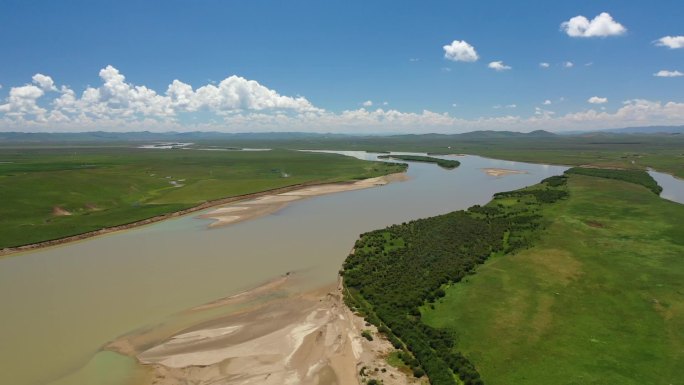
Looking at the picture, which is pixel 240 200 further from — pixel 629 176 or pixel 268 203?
pixel 629 176

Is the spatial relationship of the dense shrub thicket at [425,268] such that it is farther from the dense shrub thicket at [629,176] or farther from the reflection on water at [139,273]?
the dense shrub thicket at [629,176]

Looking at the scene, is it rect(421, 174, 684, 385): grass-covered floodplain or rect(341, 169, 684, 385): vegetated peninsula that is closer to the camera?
rect(421, 174, 684, 385): grass-covered floodplain

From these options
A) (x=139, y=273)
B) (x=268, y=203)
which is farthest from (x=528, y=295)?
(x=268, y=203)

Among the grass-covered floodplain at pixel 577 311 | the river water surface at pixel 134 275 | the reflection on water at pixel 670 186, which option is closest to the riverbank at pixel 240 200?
the river water surface at pixel 134 275

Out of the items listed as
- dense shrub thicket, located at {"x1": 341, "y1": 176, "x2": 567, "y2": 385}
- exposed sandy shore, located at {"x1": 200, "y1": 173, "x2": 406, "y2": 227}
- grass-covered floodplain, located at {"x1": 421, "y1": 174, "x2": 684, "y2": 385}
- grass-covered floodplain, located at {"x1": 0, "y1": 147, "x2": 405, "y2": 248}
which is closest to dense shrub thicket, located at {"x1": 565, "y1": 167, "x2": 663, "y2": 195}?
dense shrub thicket, located at {"x1": 341, "y1": 176, "x2": 567, "y2": 385}

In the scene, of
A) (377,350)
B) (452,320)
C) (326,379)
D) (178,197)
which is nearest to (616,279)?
(452,320)

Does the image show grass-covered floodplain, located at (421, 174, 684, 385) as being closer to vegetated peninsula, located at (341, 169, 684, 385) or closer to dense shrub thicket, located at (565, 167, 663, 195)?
vegetated peninsula, located at (341, 169, 684, 385)

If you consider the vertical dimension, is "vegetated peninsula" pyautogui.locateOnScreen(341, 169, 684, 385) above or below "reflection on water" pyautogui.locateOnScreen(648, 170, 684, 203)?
below
